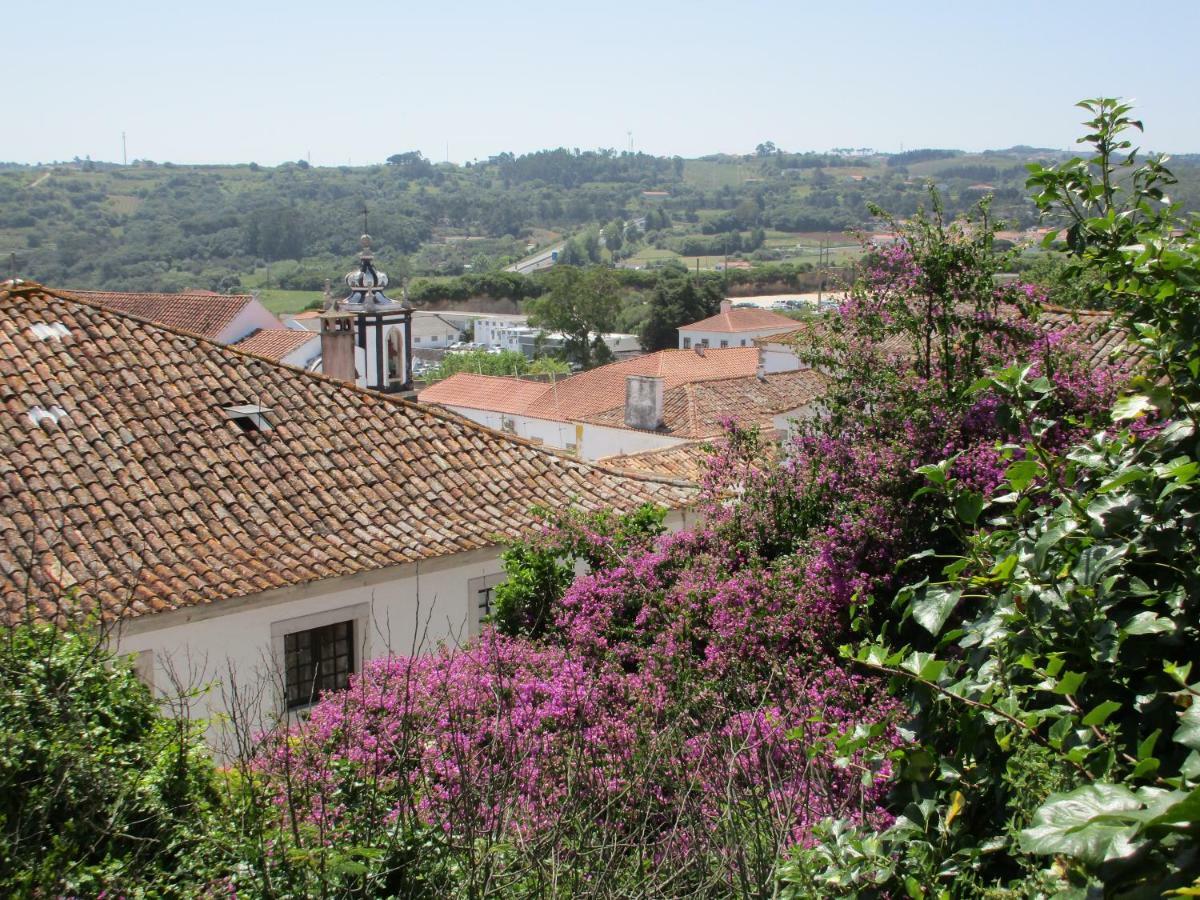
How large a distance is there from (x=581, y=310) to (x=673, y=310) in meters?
8.45

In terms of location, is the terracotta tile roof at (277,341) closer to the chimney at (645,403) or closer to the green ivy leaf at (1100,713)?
the chimney at (645,403)

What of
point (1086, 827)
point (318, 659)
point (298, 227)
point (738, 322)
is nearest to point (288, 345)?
point (318, 659)

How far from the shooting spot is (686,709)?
6191 millimetres

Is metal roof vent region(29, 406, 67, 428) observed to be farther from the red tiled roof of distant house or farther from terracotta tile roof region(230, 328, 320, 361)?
the red tiled roof of distant house

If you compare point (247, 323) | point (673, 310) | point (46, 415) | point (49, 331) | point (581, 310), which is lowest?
point (673, 310)

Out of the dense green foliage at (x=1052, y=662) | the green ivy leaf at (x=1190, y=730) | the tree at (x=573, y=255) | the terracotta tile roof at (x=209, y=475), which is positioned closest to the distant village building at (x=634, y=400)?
the terracotta tile roof at (x=209, y=475)

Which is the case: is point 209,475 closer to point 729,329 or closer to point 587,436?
point 587,436

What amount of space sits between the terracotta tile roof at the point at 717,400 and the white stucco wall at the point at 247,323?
11.5 metres

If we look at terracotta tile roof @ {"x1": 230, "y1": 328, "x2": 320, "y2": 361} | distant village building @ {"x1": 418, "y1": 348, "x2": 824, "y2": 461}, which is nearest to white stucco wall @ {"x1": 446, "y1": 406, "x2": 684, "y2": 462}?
distant village building @ {"x1": 418, "y1": 348, "x2": 824, "y2": 461}

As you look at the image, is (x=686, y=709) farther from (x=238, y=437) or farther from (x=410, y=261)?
(x=410, y=261)

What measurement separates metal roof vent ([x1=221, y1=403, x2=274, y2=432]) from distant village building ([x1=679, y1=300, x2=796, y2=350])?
64.3m

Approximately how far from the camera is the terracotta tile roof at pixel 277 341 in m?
34.8

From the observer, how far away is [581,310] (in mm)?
78062

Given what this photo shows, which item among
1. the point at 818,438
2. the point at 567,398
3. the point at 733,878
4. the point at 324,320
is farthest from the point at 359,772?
the point at 567,398
